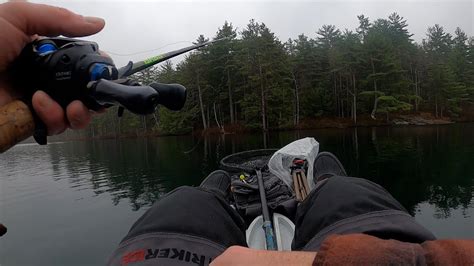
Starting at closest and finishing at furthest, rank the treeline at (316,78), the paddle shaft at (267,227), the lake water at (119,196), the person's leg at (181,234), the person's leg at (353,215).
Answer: the person's leg at (353,215), the person's leg at (181,234), the paddle shaft at (267,227), the lake water at (119,196), the treeline at (316,78)

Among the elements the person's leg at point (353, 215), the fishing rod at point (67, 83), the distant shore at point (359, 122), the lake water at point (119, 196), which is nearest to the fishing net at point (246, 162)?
the lake water at point (119, 196)

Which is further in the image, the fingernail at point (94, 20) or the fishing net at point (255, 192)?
the fishing net at point (255, 192)

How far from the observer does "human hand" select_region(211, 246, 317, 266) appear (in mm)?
676

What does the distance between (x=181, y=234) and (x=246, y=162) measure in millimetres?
4647

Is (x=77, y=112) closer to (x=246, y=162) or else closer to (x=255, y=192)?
(x=255, y=192)

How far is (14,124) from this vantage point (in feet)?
2.82

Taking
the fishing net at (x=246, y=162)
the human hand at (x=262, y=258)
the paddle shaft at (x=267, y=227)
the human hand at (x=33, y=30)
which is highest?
the human hand at (x=33, y=30)

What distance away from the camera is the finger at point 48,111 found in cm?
90

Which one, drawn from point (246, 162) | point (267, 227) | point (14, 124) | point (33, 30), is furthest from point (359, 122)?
point (14, 124)

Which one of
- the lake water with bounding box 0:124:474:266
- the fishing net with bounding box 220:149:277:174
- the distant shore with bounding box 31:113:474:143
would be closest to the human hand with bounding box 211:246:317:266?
the fishing net with bounding box 220:149:277:174

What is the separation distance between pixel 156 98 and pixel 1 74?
641mm

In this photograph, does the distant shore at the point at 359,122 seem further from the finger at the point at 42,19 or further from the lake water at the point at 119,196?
the finger at the point at 42,19

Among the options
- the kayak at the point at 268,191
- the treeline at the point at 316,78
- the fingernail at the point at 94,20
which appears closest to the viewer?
the fingernail at the point at 94,20

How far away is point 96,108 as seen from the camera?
0.96 meters
